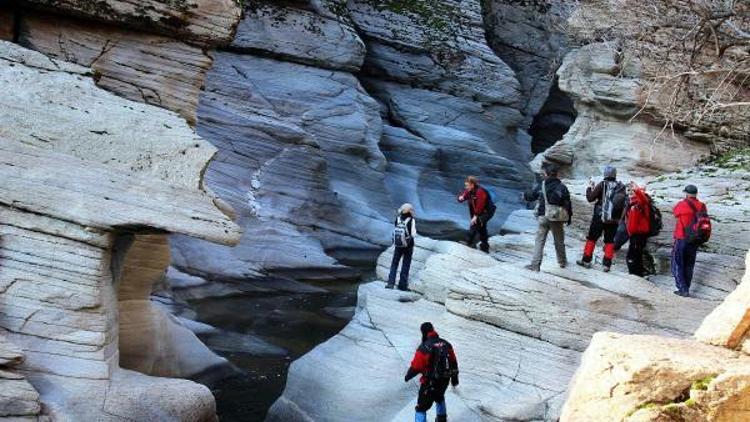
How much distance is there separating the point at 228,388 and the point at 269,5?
20.2 m

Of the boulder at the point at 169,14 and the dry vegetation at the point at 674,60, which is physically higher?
the dry vegetation at the point at 674,60

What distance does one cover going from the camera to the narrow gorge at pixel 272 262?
11.7 meters

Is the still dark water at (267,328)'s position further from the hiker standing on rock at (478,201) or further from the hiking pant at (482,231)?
the hiker standing on rock at (478,201)

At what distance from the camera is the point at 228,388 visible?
1705 centimetres

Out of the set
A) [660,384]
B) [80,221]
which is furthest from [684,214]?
[80,221]

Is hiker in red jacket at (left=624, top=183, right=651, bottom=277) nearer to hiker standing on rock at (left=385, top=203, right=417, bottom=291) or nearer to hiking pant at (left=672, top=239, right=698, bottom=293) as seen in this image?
hiking pant at (left=672, top=239, right=698, bottom=293)

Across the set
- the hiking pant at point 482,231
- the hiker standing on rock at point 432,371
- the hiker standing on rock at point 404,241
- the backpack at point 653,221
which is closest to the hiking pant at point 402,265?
the hiker standing on rock at point 404,241

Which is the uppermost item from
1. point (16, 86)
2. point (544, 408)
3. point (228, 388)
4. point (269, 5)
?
point (269, 5)

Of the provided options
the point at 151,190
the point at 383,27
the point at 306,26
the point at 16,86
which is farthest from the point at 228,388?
the point at 383,27

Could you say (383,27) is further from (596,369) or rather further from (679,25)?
(596,369)

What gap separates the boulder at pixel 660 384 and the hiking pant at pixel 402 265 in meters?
11.8

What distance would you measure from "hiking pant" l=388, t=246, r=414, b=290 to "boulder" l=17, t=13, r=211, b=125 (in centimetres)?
542

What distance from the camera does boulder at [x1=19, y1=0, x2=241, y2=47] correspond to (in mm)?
15297

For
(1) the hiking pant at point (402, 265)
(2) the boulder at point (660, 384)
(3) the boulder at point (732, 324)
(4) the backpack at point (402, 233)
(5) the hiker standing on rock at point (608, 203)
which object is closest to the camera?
(2) the boulder at point (660, 384)
